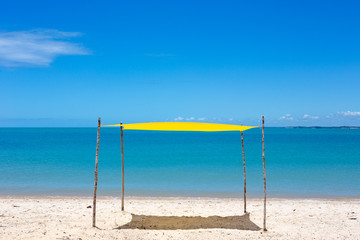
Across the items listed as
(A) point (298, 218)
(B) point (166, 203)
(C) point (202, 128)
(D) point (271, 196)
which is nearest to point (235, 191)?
(D) point (271, 196)

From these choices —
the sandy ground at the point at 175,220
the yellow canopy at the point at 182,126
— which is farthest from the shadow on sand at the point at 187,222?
the yellow canopy at the point at 182,126

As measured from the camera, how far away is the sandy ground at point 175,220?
269 inches

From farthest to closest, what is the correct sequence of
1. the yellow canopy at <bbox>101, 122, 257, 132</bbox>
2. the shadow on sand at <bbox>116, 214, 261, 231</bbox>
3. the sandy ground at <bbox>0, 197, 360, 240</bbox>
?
the yellow canopy at <bbox>101, 122, 257, 132</bbox>
the shadow on sand at <bbox>116, 214, 261, 231</bbox>
the sandy ground at <bbox>0, 197, 360, 240</bbox>

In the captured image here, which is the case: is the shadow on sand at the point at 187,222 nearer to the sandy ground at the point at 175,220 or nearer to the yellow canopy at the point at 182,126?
the sandy ground at the point at 175,220

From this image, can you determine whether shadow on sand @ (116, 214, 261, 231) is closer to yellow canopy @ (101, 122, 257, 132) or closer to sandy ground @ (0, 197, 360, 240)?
sandy ground @ (0, 197, 360, 240)

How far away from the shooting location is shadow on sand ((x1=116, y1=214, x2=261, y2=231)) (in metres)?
7.40

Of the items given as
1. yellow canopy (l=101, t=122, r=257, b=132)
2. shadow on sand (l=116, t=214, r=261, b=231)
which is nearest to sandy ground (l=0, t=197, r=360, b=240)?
shadow on sand (l=116, t=214, r=261, b=231)

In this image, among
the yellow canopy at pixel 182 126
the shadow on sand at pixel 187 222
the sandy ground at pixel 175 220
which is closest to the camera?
the sandy ground at pixel 175 220

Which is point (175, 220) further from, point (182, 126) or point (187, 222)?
Result: point (182, 126)

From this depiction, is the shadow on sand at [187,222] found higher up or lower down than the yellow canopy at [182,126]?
lower down

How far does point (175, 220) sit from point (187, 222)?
30cm

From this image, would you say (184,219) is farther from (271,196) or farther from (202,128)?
(271,196)

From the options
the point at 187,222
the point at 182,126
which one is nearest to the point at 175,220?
the point at 187,222

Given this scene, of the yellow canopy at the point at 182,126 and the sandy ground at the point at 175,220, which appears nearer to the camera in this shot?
the sandy ground at the point at 175,220
